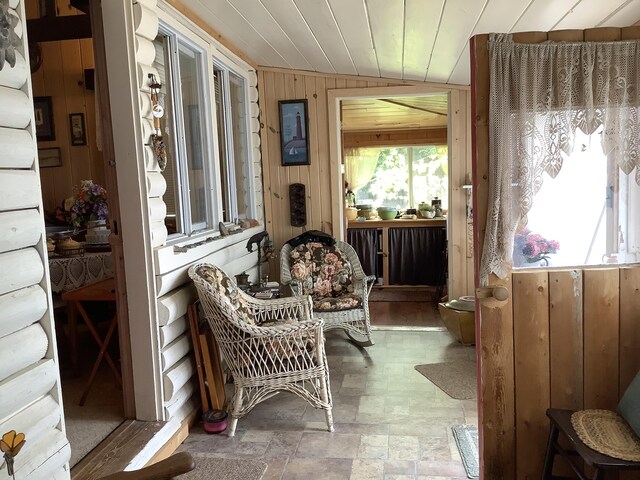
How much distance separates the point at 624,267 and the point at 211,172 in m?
2.59

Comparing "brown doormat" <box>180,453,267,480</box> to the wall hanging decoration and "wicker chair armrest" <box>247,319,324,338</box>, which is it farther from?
the wall hanging decoration

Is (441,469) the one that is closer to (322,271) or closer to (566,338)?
(566,338)

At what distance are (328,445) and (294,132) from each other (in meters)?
2.92

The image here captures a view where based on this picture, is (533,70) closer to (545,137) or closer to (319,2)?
(545,137)

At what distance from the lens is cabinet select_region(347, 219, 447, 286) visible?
6164mm

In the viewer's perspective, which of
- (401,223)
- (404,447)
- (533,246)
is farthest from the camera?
(401,223)

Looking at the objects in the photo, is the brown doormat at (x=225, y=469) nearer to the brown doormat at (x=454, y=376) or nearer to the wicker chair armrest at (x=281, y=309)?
the wicker chair armrest at (x=281, y=309)

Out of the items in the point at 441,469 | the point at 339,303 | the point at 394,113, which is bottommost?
the point at 441,469

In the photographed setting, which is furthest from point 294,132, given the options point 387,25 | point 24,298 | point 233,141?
point 24,298

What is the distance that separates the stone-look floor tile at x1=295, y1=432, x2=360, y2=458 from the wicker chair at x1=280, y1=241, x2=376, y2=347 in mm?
1341

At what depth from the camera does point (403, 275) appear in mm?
6270

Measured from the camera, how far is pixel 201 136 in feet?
11.6

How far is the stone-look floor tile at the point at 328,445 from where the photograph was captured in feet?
8.53

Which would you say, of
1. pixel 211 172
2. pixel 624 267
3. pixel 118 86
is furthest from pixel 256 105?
pixel 624 267
